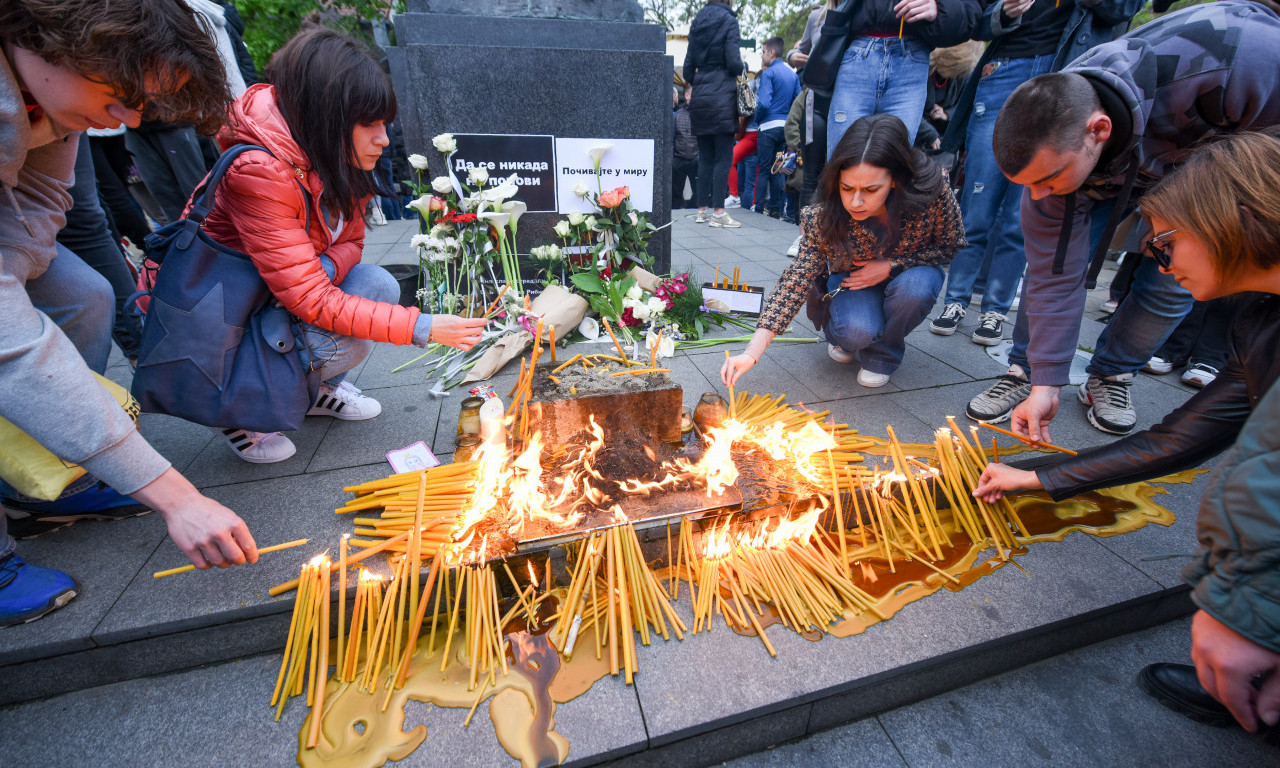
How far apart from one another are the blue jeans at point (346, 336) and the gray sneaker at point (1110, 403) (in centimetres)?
348

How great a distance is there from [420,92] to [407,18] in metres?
0.54

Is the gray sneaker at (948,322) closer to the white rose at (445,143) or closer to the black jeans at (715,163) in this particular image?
the white rose at (445,143)

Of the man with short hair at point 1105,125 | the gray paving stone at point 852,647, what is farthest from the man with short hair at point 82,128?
the man with short hair at point 1105,125

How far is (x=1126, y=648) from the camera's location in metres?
1.75

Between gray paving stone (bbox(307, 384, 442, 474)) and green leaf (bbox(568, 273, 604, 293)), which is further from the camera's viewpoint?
green leaf (bbox(568, 273, 604, 293))

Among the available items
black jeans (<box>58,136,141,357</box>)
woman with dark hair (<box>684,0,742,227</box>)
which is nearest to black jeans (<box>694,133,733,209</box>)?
woman with dark hair (<box>684,0,742,227</box>)

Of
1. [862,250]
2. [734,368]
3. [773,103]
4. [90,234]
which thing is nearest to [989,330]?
[862,250]

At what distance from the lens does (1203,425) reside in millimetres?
1575

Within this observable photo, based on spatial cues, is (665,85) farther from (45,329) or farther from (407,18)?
(45,329)

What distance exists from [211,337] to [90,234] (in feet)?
4.28

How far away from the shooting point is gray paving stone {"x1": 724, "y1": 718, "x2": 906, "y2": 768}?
1.45m

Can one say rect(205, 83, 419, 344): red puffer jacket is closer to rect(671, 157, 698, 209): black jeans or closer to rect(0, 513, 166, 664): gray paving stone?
rect(0, 513, 166, 664): gray paving stone

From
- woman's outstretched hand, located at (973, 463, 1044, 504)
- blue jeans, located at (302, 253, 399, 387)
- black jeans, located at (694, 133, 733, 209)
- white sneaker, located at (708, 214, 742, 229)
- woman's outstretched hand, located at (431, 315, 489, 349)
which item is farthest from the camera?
white sneaker, located at (708, 214, 742, 229)

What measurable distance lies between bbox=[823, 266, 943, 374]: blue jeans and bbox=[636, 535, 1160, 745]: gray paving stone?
1352 millimetres
